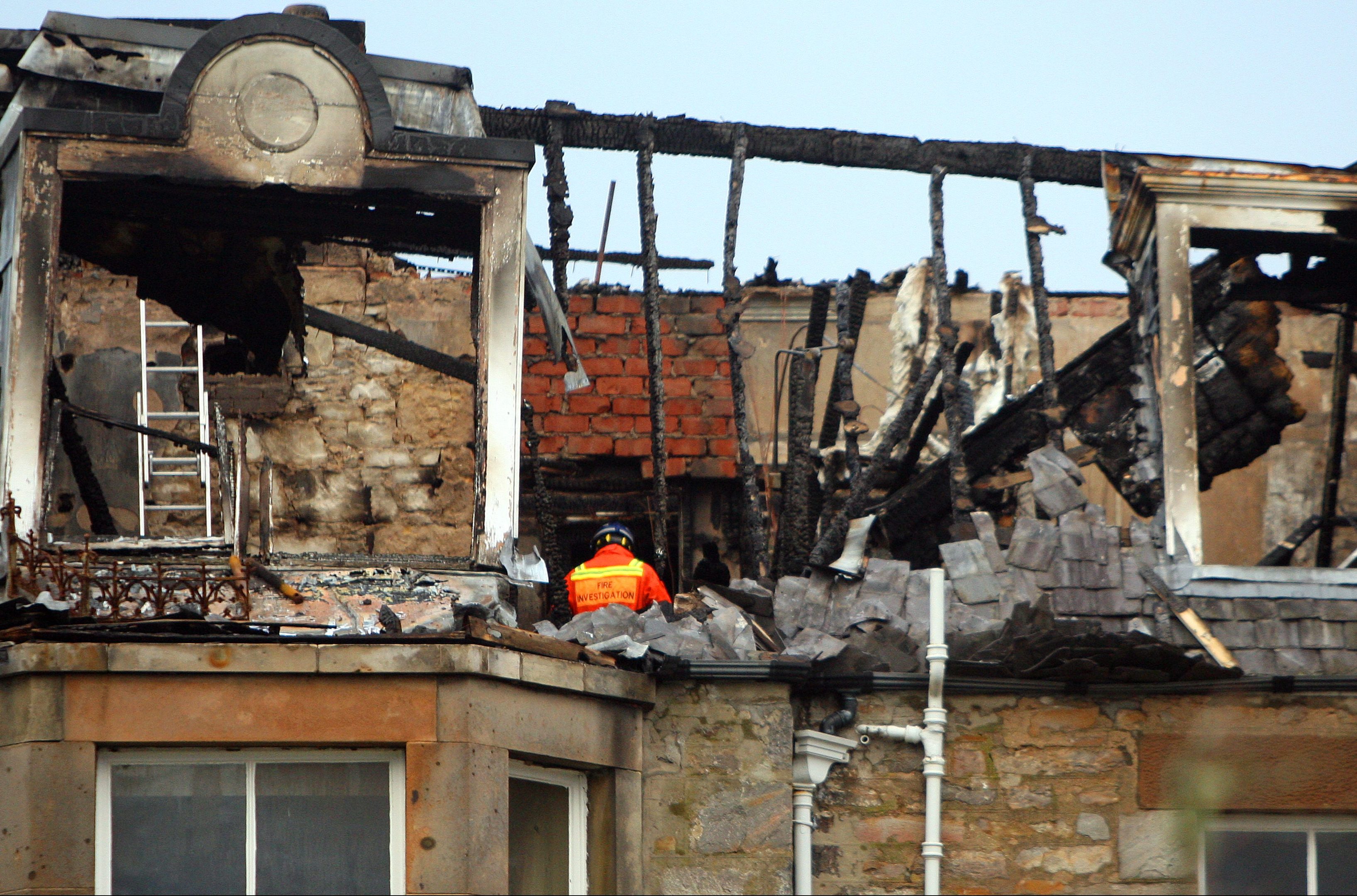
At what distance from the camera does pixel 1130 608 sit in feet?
27.7

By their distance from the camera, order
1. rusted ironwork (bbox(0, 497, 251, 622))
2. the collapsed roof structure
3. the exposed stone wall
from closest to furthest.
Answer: the collapsed roof structure < rusted ironwork (bbox(0, 497, 251, 622)) < the exposed stone wall

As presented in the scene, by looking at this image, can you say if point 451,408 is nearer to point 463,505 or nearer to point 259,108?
point 463,505

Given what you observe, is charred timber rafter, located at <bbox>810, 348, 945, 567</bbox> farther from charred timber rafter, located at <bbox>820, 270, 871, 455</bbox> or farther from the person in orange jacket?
the person in orange jacket

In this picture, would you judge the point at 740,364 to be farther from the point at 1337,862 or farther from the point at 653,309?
the point at 1337,862

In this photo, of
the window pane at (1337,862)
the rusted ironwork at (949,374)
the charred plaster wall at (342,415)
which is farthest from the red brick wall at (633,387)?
the window pane at (1337,862)

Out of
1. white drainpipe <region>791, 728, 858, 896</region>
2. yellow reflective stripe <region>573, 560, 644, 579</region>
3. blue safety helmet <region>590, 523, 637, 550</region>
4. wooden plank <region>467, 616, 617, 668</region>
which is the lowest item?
A: white drainpipe <region>791, 728, 858, 896</region>

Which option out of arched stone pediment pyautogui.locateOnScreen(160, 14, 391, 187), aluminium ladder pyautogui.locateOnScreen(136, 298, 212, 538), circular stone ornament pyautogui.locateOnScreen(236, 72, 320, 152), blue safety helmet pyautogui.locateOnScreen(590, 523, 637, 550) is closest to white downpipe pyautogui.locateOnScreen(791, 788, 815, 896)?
blue safety helmet pyautogui.locateOnScreen(590, 523, 637, 550)

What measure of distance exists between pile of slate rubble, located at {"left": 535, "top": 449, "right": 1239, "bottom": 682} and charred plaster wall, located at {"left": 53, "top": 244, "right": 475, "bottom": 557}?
13.6 ft

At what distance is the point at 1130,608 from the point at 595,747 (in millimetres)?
2639

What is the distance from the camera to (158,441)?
40.8 feet

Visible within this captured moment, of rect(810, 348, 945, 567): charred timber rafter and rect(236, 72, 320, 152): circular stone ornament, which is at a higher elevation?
rect(236, 72, 320, 152): circular stone ornament

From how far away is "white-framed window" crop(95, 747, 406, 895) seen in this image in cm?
707

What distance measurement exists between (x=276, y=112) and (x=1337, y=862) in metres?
5.94

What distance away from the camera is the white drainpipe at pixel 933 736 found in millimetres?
7930
